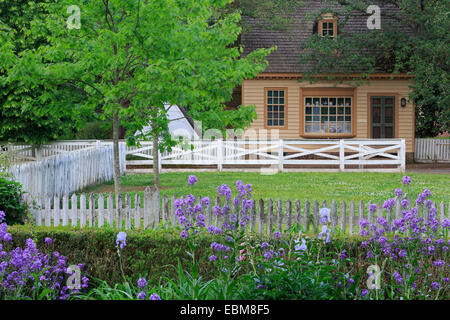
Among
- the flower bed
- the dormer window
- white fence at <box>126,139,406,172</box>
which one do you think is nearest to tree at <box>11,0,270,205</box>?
the flower bed

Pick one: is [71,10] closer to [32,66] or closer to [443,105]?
[32,66]

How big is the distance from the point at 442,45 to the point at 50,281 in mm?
21282

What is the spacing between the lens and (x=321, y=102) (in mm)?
27391

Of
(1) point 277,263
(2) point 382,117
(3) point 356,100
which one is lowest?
(1) point 277,263

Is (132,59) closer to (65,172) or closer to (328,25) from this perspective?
(65,172)

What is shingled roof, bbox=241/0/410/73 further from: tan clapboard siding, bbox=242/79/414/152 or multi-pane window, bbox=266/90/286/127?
multi-pane window, bbox=266/90/286/127

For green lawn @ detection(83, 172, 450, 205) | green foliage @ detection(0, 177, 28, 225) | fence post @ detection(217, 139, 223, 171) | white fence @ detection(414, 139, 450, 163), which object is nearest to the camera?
green foliage @ detection(0, 177, 28, 225)

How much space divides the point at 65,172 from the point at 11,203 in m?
6.22

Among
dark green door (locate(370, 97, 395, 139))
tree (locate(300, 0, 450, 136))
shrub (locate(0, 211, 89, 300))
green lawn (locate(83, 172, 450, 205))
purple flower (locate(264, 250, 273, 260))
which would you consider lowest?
green lawn (locate(83, 172, 450, 205))

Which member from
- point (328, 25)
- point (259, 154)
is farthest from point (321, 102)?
point (259, 154)

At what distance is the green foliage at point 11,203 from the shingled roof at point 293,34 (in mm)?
18553

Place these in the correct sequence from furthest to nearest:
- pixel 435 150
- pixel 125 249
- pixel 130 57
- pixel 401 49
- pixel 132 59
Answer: pixel 435 150, pixel 401 49, pixel 132 59, pixel 130 57, pixel 125 249

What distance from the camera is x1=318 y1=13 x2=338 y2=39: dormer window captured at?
2700 centimetres

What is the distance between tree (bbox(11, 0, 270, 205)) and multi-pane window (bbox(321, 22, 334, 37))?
53.8 ft
